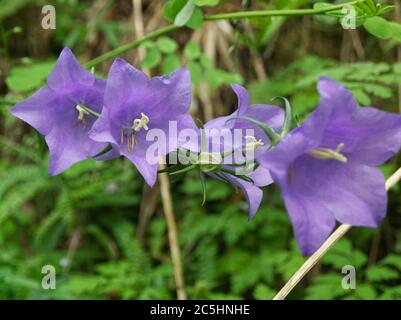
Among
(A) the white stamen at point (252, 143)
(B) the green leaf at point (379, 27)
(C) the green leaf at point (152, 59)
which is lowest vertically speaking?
(A) the white stamen at point (252, 143)

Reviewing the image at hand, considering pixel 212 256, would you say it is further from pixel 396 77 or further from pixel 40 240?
pixel 396 77

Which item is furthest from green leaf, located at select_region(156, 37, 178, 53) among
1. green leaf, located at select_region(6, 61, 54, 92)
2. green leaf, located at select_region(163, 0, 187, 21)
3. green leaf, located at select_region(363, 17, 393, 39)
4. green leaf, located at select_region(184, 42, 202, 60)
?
green leaf, located at select_region(363, 17, 393, 39)

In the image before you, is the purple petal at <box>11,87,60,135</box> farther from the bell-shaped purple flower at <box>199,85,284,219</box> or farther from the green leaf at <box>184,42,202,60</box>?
the green leaf at <box>184,42,202,60</box>

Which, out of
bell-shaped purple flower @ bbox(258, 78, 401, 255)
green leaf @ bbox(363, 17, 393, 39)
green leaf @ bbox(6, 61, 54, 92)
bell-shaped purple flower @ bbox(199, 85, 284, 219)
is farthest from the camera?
green leaf @ bbox(6, 61, 54, 92)

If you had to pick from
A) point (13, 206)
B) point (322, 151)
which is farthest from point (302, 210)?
point (13, 206)

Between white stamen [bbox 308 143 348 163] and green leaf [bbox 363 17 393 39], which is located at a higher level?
green leaf [bbox 363 17 393 39]

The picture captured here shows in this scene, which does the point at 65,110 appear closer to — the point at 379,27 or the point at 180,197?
the point at 379,27

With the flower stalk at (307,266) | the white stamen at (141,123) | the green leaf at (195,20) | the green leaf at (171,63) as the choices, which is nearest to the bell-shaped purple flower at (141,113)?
the white stamen at (141,123)

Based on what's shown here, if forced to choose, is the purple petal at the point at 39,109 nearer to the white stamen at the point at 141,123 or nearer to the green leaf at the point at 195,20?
the white stamen at the point at 141,123
